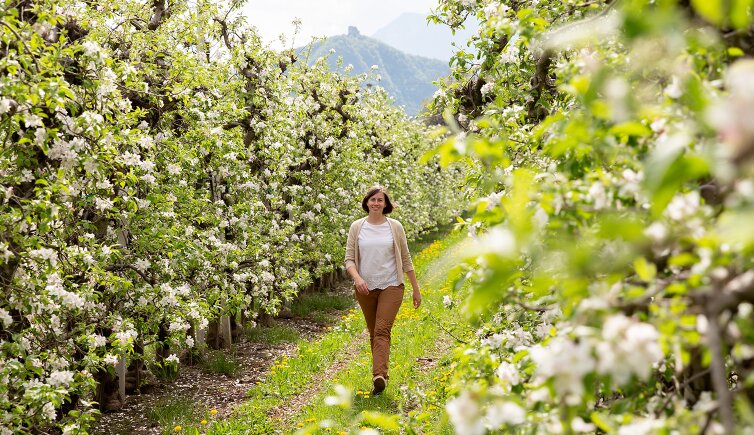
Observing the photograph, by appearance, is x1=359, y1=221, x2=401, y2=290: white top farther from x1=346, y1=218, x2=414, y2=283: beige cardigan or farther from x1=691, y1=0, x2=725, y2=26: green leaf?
x1=691, y1=0, x2=725, y2=26: green leaf

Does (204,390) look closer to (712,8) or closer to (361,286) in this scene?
(361,286)

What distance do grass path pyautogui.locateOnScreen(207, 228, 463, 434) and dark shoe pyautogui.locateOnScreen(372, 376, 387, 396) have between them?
0.25ft

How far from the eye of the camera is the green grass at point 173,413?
20.9ft

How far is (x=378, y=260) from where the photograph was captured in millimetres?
6695

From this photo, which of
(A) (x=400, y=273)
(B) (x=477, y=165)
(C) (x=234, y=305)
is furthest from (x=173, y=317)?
(B) (x=477, y=165)

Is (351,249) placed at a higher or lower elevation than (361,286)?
higher

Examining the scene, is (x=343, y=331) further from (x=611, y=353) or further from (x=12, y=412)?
(x=611, y=353)

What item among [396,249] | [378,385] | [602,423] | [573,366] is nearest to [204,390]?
[378,385]

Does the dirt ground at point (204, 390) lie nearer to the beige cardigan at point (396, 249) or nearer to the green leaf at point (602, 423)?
the beige cardigan at point (396, 249)

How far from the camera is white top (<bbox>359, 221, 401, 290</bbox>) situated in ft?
21.9

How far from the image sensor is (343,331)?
1019cm

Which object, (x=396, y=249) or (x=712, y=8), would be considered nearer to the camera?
(x=712, y=8)

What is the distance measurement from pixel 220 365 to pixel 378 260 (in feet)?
10.8

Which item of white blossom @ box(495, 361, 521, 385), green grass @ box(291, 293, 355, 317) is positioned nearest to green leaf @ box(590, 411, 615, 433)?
white blossom @ box(495, 361, 521, 385)
